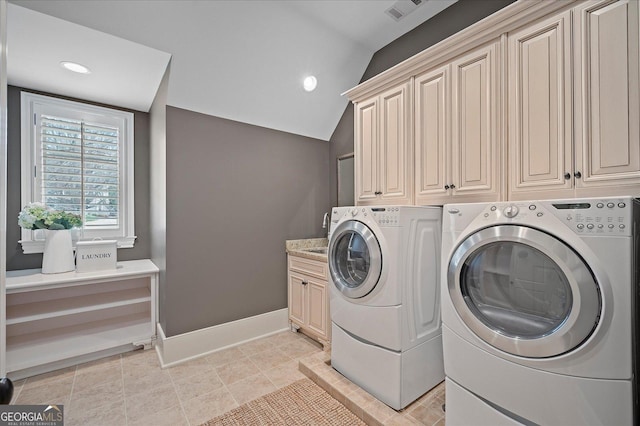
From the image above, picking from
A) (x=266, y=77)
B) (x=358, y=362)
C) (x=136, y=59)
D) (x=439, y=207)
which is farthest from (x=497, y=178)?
(x=136, y=59)

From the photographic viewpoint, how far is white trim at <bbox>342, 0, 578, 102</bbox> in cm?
142

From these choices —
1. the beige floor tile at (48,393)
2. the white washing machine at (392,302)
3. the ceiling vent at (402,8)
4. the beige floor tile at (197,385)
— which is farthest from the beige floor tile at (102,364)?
the ceiling vent at (402,8)

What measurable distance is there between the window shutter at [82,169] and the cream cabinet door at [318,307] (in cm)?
229

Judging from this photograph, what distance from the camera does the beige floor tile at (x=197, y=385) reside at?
1.97 m

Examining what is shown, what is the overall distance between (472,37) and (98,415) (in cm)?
329

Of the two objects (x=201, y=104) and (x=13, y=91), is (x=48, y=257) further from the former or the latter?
(x=201, y=104)

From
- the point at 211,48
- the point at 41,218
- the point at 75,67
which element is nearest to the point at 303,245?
the point at 211,48

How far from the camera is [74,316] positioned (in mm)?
2648

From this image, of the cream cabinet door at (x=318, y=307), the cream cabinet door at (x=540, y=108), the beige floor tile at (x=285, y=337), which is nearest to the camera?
the cream cabinet door at (x=540, y=108)

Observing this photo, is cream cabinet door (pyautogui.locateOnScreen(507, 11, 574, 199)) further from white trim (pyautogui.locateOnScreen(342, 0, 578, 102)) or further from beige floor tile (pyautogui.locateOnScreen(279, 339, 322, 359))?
beige floor tile (pyautogui.locateOnScreen(279, 339, 322, 359))

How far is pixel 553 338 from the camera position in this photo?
3.51 feet

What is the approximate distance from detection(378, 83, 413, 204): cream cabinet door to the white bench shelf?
89.8 inches

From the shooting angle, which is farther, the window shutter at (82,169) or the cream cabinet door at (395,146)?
the window shutter at (82,169)

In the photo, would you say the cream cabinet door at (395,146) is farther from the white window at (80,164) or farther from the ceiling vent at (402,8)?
the white window at (80,164)
